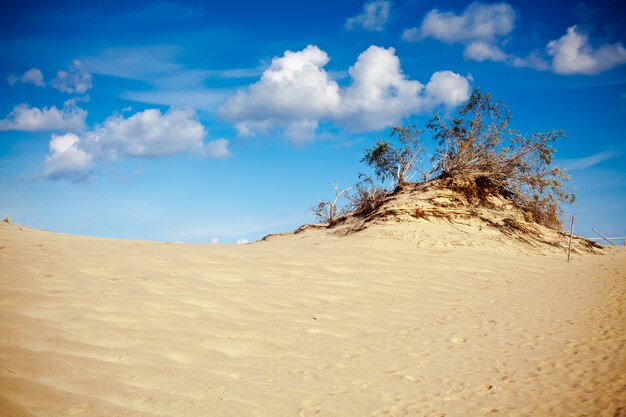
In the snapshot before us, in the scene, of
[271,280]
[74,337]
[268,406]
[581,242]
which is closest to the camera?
[268,406]

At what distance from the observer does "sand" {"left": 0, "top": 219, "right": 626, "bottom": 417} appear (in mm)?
3137

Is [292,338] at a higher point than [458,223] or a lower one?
lower

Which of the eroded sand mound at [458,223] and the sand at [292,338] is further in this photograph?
the eroded sand mound at [458,223]

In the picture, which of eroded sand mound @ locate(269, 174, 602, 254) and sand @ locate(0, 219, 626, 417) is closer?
sand @ locate(0, 219, 626, 417)

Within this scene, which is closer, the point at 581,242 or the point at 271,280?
the point at 271,280

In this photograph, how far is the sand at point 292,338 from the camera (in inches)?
123

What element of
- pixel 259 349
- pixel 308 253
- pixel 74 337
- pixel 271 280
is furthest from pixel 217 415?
pixel 308 253

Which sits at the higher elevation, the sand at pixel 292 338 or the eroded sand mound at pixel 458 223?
the eroded sand mound at pixel 458 223

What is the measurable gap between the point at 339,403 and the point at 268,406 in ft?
1.78

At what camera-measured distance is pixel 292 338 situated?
4.50 metres

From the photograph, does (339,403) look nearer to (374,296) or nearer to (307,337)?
(307,337)

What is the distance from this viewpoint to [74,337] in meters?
3.79

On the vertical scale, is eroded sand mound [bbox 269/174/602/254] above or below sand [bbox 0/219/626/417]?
above

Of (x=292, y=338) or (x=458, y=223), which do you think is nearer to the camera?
(x=292, y=338)
